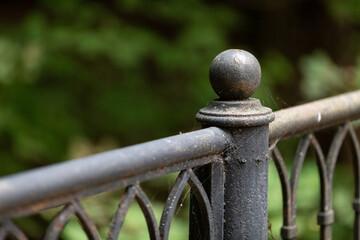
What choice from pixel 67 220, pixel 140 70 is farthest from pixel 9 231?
pixel 140 70

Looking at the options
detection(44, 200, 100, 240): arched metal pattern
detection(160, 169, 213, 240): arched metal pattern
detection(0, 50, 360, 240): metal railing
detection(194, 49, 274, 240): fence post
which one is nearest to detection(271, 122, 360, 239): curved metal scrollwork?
detection(0, 50, 360, 240): metal railing

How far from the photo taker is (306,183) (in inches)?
120

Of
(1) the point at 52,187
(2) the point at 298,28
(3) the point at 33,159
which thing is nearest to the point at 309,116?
(1) the point at 52,187

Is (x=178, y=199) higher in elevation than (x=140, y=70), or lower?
lower

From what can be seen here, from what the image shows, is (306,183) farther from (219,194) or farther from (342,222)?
(219,194)

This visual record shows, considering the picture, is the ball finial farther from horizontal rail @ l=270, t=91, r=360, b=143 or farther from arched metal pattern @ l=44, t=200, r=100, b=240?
arched metal pattern @ l=44, t=200, r=100, b=240

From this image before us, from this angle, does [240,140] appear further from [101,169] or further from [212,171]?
[101,169]

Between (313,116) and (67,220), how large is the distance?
72 cm

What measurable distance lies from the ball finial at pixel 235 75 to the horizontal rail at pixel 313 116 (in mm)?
158

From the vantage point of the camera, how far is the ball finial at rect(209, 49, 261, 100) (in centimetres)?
106

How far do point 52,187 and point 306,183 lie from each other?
2.49 meters

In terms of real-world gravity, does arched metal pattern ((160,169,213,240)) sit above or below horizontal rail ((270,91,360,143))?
below

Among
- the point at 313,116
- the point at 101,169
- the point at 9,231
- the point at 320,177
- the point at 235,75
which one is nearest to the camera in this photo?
the point at 9,231

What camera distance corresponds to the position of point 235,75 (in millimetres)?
1059
